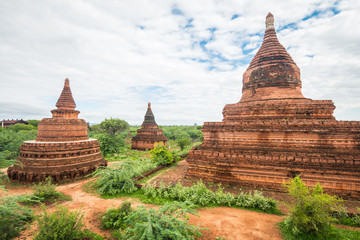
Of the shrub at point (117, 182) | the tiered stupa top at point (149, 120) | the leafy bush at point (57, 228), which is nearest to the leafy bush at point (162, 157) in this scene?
the shrub at point (117, 182)

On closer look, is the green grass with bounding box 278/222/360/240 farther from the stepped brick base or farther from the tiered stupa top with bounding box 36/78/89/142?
the tiered stupa top with bounding box 36/78/89/142

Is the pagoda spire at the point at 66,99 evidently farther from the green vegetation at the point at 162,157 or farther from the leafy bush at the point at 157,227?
Answer: the leafy bush at the point at 157,227

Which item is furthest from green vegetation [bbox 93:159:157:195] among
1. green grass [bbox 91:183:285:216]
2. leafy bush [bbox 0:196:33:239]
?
leafy bush [bbox 0:196:33:239]

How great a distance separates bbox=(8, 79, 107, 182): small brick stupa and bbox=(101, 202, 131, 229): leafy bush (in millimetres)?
8266

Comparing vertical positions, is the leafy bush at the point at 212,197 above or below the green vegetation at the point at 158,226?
below

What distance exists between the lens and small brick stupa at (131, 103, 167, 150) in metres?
28.9

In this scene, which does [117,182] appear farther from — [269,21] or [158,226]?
[269,21]

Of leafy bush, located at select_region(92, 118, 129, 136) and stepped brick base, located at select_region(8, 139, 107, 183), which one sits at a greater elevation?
leafy bush, located at select_region(92, 118, 129, 136)

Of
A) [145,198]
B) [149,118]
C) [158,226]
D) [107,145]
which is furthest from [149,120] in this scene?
[158,226]

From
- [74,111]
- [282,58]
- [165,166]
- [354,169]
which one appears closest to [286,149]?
[354,169]

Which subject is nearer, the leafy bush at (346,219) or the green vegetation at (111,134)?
the leafy bush at (346,219)

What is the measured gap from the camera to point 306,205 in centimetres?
574

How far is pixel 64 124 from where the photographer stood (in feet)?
49.1

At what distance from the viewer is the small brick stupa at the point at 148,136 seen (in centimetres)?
2886
